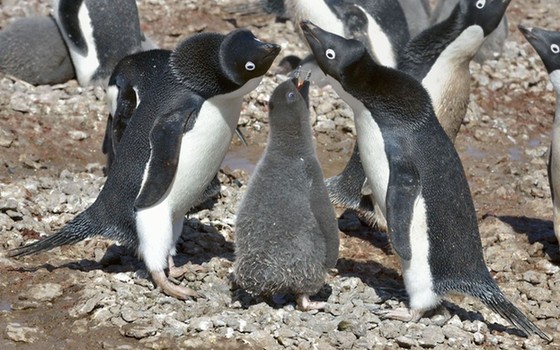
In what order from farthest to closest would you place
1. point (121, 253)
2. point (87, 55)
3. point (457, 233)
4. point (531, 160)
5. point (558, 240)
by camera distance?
point (87, 55) → point (531, 160) → point (558, 240) → point (121, 253) → point (457, 233)

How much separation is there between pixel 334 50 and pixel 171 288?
1530 millimetres

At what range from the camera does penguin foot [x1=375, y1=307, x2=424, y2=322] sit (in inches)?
222

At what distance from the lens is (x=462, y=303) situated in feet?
19.7

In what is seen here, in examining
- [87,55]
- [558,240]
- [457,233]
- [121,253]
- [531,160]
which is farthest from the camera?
Answer: [87,55]

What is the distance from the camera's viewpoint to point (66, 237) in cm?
600

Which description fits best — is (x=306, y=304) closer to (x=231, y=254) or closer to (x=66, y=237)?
(x=231, y=254)

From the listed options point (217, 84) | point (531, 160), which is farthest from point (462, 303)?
point (531, 160)

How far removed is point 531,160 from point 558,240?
2001 mm

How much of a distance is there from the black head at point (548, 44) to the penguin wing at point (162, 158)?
257 cm

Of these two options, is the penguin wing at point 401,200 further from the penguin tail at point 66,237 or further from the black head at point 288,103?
the penguin tail at point 66,237

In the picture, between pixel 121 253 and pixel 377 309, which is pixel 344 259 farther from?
pixel 121 253

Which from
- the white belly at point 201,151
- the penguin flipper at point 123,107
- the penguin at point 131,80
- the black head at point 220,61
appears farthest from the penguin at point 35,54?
the white belly at point 201,151

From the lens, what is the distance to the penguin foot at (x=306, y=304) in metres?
5.55

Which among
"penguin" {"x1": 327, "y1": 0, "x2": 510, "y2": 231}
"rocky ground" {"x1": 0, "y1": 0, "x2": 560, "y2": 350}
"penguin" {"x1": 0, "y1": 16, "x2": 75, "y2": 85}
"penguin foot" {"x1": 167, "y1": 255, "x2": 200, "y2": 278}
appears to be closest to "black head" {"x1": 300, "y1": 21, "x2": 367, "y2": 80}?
"rocky ground" {"x1": 0, "y1": 0, "x2": 560, "y2": 350}
